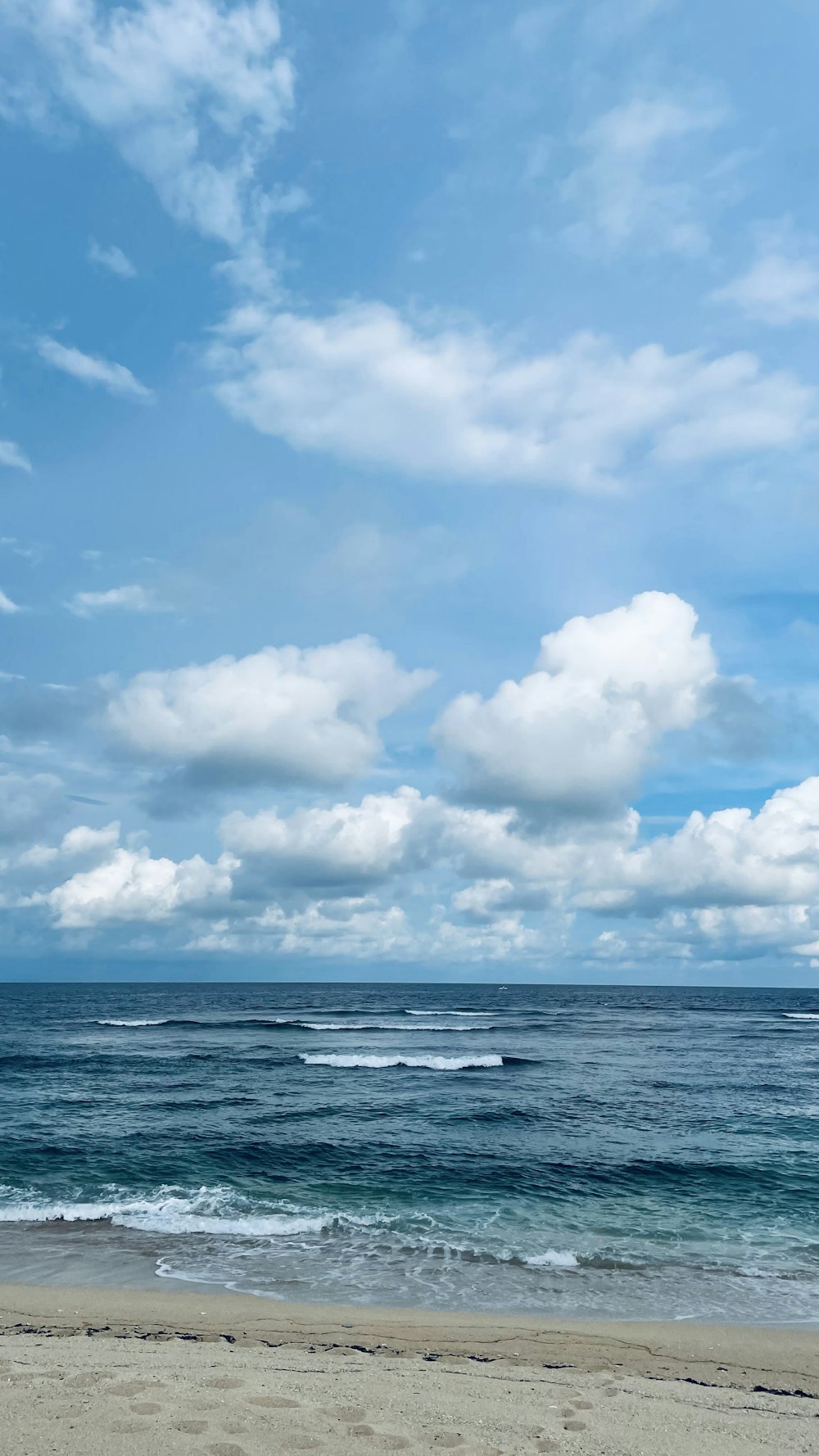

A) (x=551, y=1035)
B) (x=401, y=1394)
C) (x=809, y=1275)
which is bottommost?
(x=551, y=1035)

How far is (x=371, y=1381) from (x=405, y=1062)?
38.7m

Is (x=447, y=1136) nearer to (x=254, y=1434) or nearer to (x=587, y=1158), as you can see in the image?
(x=587, y=1158)

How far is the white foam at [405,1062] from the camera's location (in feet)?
149

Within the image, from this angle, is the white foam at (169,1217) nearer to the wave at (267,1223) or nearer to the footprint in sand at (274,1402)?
the wave at (267,1223)

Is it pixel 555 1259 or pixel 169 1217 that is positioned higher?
pixel 555 1259

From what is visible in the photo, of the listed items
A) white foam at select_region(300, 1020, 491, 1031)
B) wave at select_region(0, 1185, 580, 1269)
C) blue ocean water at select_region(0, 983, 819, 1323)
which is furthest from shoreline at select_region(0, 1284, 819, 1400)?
white foam at select_region(300, 1020, 491, 1031)

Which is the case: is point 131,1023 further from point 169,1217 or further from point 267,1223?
point 267,1223

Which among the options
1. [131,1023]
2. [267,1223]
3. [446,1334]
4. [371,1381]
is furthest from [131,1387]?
[131,1023]

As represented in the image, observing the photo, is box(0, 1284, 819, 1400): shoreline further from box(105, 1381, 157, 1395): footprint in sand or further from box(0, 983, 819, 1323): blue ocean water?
box(105, 1381, 157, 1395): footprint in sand

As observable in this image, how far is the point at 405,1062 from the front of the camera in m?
47.0

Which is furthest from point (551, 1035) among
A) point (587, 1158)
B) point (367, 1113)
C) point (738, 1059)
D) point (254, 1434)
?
point (254, 1434)

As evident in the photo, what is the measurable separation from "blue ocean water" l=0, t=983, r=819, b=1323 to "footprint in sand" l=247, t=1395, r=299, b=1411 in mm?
4817

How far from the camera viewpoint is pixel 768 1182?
22.0 m

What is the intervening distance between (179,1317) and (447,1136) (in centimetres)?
1580
